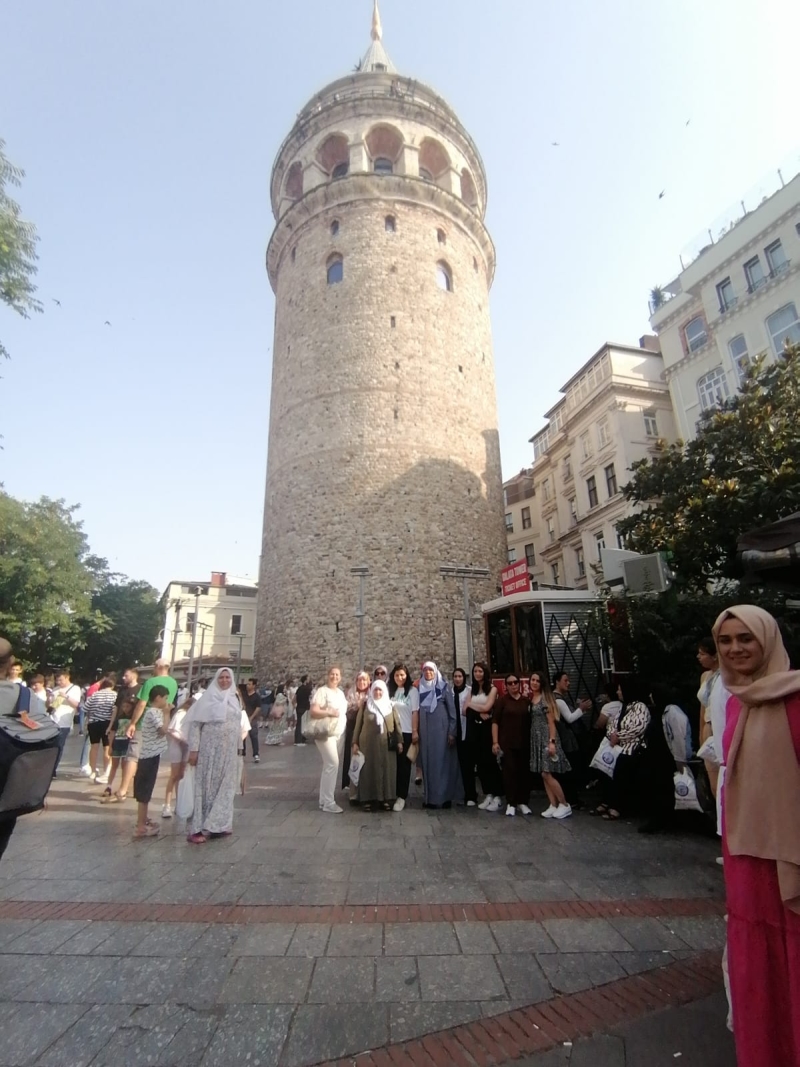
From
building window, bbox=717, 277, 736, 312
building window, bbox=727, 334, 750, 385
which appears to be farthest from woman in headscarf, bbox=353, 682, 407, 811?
building window, bbox=717, 277, 736, 312

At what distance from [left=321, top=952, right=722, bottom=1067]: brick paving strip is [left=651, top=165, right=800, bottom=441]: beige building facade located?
52.8 ft

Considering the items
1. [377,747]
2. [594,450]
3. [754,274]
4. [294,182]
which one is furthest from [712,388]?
[294,182]

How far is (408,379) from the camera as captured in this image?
2230 cm

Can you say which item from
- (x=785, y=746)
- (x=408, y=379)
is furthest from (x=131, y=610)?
(x=785, y=746)

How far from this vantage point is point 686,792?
17.7 feet

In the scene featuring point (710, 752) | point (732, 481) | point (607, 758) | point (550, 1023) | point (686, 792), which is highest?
point (732, 481)

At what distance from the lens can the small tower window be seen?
24.5m

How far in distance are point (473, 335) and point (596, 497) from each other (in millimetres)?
9421

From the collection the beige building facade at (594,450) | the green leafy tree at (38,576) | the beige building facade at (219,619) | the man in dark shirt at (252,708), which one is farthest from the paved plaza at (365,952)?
the beige building facade at (219,619)

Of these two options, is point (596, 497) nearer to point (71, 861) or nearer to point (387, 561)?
point (387, 561)

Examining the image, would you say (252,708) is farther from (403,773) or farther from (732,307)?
(732,307)

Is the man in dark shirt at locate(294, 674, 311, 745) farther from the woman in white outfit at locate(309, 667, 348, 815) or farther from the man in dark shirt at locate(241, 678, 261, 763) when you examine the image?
the woman in white outfit at locate(309, 667, 348, 815)

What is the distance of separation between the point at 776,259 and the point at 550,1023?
21.8m

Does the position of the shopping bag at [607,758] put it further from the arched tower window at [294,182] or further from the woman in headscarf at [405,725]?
the arched tower window at [294,182]
